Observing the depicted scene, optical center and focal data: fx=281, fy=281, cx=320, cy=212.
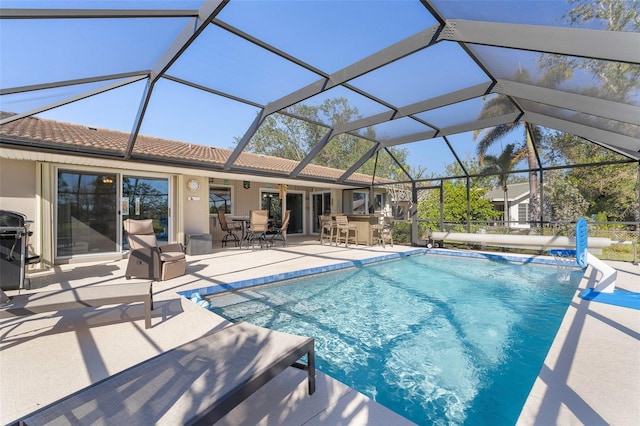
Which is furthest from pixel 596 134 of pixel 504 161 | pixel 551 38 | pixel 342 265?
pixel 342 265

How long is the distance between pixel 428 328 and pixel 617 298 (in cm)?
237

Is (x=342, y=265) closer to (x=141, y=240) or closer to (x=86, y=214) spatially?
(x=141, y=240)

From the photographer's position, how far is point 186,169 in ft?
24.8

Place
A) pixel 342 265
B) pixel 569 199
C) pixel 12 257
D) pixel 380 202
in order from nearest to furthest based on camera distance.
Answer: pixel 12 257, pixel 342 265, pixel 569 199, pixel 380 202

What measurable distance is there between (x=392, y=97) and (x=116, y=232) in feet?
24.1

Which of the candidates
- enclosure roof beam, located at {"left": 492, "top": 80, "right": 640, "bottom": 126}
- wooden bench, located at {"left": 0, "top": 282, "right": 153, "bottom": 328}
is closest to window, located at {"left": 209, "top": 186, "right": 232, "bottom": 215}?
wooden bench, located at {"left": 0, "top": 282, "right": 153, "bottom": 328}

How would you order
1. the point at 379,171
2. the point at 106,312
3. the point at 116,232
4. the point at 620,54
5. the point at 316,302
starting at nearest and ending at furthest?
the point at 620,54
the point at 106,312
the point at 316,302
the point at 116,232
the point at 379,171

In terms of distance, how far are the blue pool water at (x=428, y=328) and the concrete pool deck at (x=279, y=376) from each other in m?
0.44

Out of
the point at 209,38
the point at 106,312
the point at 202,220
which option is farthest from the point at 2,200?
the point at 209,38

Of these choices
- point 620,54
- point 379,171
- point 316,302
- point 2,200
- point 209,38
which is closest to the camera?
point 620,54

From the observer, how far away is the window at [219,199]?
1097 centimetres

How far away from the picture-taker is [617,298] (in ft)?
11.6

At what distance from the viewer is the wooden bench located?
8.17ft

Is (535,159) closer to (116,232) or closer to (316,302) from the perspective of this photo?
(316,302)
